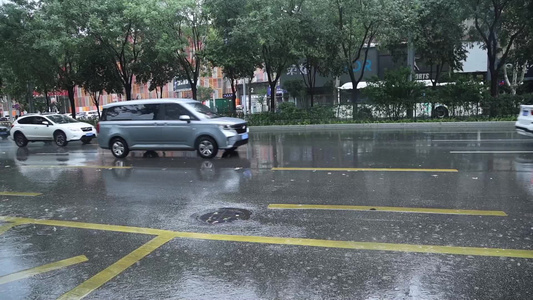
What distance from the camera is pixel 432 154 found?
36.7 ft

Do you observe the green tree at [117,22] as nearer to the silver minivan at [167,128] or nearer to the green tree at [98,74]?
the green tree at [98,74]

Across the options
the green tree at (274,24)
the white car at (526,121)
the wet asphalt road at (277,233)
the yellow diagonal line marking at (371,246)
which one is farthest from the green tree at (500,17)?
the yellow diagonal line marking at (371,246)

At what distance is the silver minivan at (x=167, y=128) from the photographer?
1176 centimetres

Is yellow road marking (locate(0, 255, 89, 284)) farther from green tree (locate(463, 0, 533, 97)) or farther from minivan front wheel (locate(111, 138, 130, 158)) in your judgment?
green tree (locate(463, 0, 533, 97))

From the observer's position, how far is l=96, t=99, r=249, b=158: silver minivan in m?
11.8

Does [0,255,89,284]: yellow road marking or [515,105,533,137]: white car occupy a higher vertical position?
[515,105,533,137]: white car

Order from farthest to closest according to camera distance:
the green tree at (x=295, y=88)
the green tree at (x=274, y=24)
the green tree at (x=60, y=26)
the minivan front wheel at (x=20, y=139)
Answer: the green tree at (x=295, y=88), the green tree at (x=60, y=26), the green tree at (x=274, y=24), the minivan front wheel at (x=20, y=139)

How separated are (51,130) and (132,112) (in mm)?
7449

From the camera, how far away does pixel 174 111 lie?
39.7 ft

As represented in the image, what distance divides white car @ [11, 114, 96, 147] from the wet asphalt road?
307 inches

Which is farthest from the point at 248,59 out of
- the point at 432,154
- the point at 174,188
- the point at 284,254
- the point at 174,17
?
the point at 284,254

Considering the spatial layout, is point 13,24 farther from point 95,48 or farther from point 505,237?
point 505,237

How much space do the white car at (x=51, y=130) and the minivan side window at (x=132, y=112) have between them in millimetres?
5464

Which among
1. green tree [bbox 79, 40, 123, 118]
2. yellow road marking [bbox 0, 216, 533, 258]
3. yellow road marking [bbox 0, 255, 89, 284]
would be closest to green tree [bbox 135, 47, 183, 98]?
green tree [bbox 79, 40, 123, 118]
